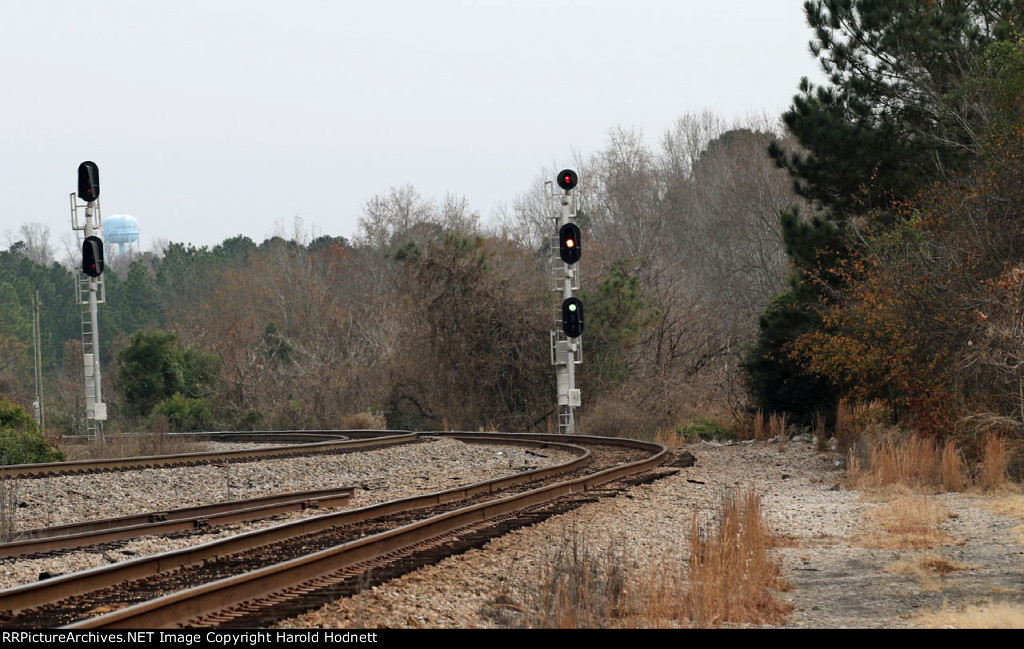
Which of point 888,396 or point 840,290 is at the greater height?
point 840,290

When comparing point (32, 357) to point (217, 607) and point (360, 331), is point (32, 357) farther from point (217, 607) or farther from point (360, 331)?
point (217, 607)

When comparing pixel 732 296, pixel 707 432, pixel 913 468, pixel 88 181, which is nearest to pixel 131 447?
pixel 88 181

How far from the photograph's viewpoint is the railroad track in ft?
24.3

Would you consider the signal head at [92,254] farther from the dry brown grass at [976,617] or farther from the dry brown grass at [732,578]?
the dry brown grass at [976,617]

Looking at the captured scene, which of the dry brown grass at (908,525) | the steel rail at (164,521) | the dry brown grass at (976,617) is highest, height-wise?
the steel rail at (164,521)

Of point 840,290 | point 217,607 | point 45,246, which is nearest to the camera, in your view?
point 217,607

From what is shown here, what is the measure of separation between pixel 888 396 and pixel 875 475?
420cm

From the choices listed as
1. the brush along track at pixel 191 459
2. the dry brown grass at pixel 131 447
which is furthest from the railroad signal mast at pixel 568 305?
the dry brown grass at pixel 131 447

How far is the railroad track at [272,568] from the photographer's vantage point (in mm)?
7410

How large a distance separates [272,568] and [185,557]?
157 cm

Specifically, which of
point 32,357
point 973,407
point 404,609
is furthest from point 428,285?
point 32,357

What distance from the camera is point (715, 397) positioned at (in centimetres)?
3666

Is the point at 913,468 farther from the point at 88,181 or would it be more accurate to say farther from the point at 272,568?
the point at 88,181

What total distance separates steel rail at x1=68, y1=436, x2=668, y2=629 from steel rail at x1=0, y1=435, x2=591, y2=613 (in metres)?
1.10
